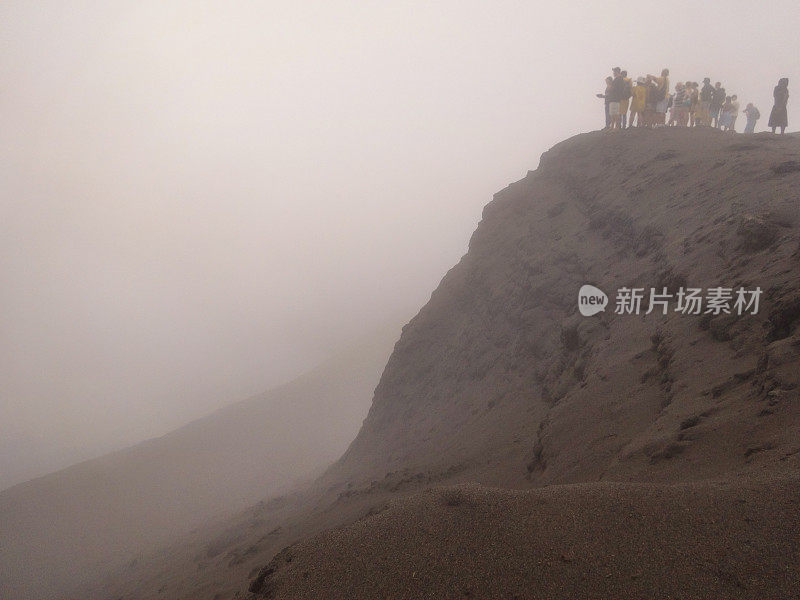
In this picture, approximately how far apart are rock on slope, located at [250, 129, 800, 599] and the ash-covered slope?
38 millimetres

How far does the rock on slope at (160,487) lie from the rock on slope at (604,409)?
48.1 ft

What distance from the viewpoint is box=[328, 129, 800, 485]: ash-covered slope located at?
533cm

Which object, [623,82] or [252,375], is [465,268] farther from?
[252,375]

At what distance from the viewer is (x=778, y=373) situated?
5031mm

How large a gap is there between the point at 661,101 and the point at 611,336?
10591mm

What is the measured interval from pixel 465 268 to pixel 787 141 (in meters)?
9.00

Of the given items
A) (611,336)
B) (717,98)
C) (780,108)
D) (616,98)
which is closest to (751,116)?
(717,98)

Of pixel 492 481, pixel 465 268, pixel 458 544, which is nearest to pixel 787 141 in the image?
pixel 465 268

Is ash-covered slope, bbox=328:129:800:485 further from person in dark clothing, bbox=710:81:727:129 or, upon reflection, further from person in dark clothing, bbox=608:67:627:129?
person in dark clothing, bbox=710:81:727:129

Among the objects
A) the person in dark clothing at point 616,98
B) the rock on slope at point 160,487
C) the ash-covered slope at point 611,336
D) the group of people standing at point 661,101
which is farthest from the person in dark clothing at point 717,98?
the rock on slope at point 160,487

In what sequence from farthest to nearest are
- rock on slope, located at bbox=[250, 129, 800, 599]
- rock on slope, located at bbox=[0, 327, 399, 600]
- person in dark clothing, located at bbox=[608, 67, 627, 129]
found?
rock on slope, located at bbox=[0, 327, 399, 600] → person in dark clothing, located at bbox=[608, 67, 627, 129] → rock on slope, located at bbox=[250, 129, 800, 599]

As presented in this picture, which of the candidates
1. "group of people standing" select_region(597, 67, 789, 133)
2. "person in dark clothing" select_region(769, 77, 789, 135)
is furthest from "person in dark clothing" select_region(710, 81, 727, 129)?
"person in dark clothing" select_region(769, 77, 789, 135)

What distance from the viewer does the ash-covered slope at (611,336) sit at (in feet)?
17.5

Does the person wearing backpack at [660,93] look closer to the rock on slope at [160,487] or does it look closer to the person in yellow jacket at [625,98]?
the person in yellow jacket at [625,98]
